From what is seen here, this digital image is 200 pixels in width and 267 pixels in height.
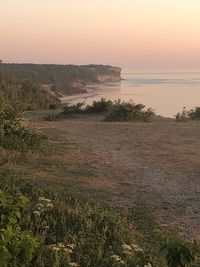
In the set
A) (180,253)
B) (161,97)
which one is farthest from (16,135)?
(161,97)

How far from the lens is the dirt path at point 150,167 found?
8.06 metres

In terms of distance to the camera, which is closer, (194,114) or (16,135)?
(16,135)

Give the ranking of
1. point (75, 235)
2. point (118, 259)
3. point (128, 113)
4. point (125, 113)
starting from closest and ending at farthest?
point (118, 259)
point (75, 235)
point (128, 113)
point (125, 113)

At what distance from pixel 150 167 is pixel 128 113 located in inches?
517

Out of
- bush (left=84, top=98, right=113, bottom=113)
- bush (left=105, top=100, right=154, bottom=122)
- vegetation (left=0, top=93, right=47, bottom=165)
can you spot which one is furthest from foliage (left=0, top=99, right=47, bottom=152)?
bush (left=84, top=98, right=113, bottom=113)

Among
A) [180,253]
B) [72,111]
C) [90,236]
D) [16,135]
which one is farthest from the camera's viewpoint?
[72,111]

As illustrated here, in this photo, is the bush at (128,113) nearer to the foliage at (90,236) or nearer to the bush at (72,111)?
the bush at (72,111)

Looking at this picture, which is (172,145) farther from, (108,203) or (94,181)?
(108,203)

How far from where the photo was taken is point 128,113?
24.2 meters

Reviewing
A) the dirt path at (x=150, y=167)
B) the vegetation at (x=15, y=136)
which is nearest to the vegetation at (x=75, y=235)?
the dirt path at (x=150, y=167)

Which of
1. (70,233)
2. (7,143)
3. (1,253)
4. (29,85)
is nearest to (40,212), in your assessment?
(70,233)

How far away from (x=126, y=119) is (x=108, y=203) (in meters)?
15.9

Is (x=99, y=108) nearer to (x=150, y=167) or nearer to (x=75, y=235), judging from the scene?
(x=150, y=167)

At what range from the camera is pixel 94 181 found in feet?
31.0
